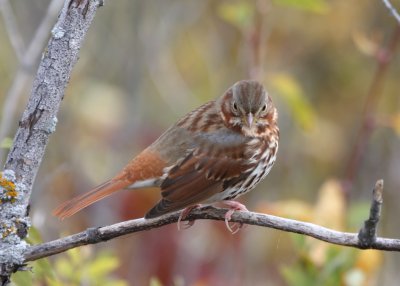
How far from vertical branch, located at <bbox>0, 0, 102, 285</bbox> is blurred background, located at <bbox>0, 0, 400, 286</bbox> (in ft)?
5.64

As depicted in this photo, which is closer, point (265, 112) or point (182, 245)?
point (265, 112)

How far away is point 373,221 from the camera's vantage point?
2588 mm

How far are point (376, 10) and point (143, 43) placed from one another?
2057 millimetres

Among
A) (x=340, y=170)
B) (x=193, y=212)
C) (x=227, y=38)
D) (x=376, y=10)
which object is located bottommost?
(x=193, y=212)

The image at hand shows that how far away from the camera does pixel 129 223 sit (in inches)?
115

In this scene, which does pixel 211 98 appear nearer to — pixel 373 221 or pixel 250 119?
pixel 250 119

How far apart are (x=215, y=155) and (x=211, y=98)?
3303 mm

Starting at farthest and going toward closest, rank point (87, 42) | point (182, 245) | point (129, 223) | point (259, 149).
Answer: point (87, 42) < point (182, 245) < point (259, 149) < point (129, 223)

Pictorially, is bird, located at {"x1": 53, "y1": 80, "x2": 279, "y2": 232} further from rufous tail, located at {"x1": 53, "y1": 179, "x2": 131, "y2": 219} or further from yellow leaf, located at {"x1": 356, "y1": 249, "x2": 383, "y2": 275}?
yellow leaf, located at {"x1": 356, "y1": 249, "x2": 383, "y2": 275}

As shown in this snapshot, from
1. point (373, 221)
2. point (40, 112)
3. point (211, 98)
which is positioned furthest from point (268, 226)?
point (211, 98)

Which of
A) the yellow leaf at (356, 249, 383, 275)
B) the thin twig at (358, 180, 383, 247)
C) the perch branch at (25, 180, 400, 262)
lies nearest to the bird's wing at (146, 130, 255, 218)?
the yellow leaf at (356, 249, 383, 275)

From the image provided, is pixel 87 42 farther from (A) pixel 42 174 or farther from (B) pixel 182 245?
(B) pixel 182 245

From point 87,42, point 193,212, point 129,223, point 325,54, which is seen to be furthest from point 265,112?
point 325,54

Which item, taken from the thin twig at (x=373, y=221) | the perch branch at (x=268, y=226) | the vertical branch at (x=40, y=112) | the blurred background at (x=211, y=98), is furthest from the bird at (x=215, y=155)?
the thin twig at (x=373, y=221)
